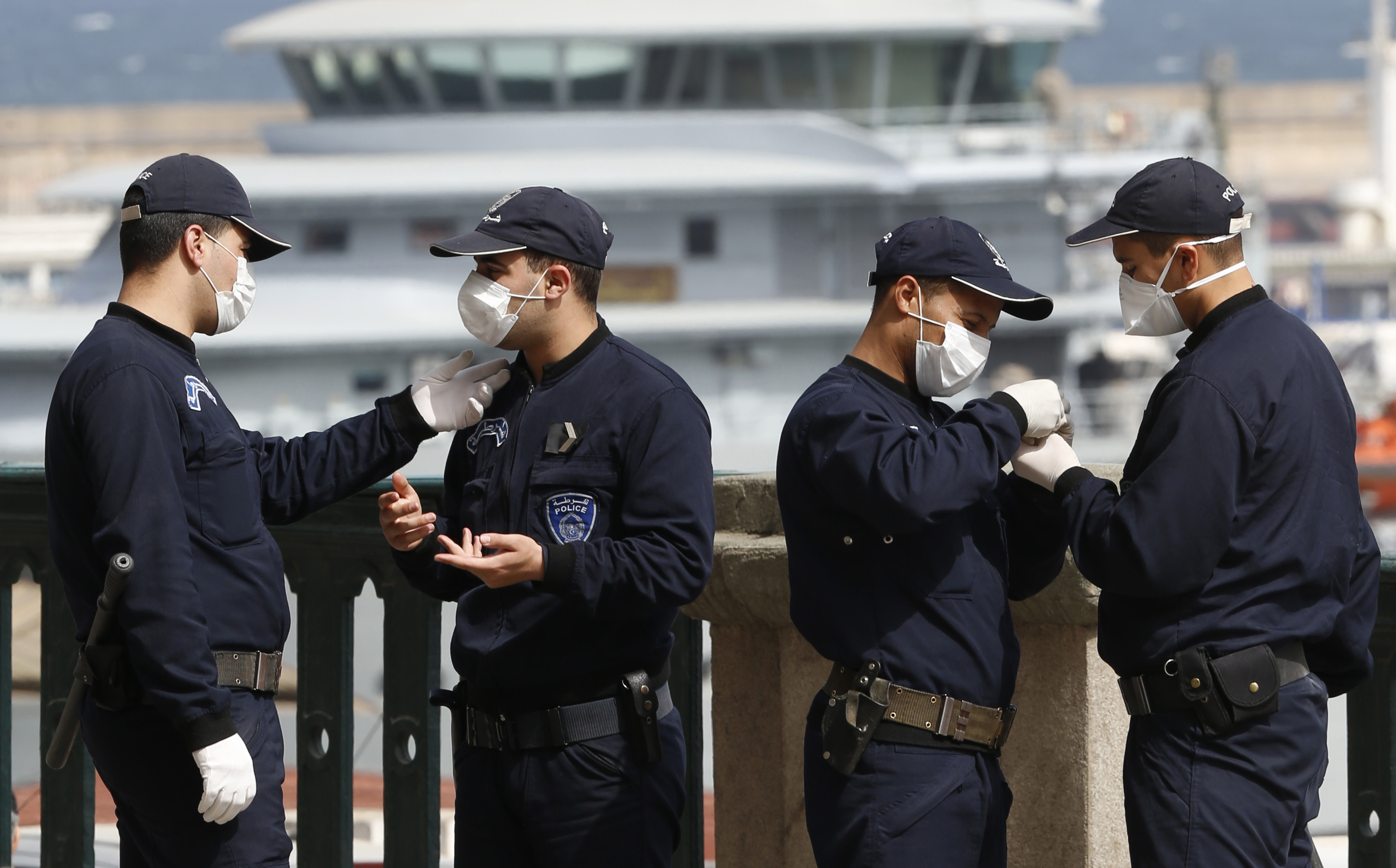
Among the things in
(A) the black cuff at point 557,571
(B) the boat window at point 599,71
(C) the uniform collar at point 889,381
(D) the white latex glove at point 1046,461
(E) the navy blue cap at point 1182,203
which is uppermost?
(B) the boat window at point 599,71

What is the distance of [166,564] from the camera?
8.69 ft

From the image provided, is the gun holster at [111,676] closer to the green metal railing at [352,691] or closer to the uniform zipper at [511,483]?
the uniform zipper at [511,483]

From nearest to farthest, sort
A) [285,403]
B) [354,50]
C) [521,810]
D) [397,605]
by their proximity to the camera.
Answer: [521,810] → [397,605] → [285,403] → [354,50]

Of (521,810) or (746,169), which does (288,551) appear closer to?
(521,810)

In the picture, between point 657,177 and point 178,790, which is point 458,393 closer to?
point 178,790

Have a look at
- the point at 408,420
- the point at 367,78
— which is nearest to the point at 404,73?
the point at 367,78

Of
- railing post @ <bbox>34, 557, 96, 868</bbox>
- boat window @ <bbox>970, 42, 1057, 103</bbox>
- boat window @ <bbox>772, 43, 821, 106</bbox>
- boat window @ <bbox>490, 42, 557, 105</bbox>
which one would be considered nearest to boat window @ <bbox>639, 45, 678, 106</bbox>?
boat window @ <bbox>490, 42, 557, 105</bbox>

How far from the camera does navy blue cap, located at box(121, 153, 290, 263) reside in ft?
9.50

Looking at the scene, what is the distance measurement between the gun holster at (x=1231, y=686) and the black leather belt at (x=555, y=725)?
908mm

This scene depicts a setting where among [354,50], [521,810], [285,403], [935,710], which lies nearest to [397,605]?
[521,810]

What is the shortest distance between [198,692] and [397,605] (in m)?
1.01

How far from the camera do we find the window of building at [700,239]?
19719 millimetres

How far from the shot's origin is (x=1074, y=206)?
2216 cm

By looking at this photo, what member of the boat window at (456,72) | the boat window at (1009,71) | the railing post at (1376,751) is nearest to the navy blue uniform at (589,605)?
the railing post at (1376,751)
